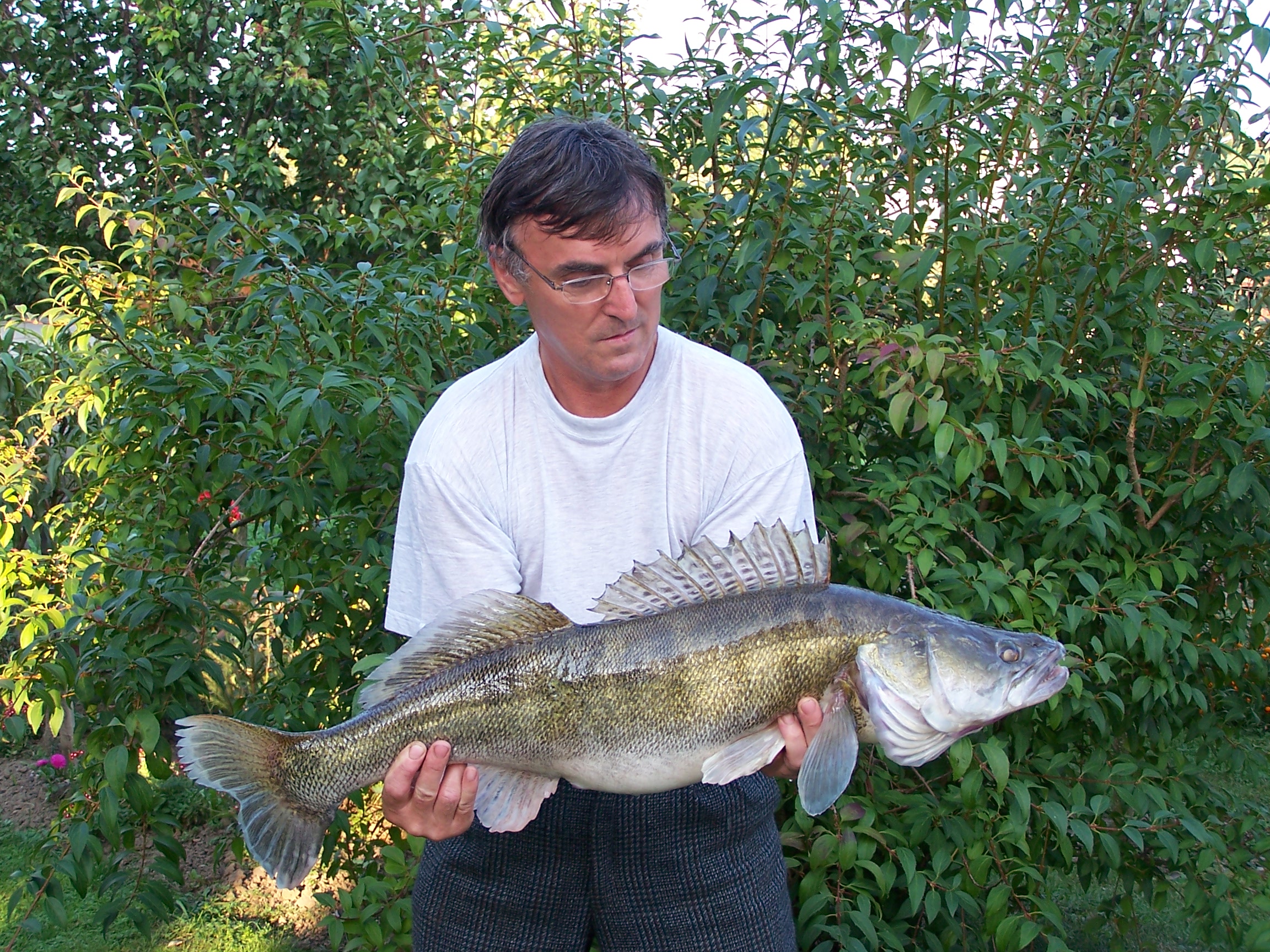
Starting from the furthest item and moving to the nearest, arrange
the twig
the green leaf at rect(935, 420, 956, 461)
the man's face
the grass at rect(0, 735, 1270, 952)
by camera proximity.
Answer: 1. the grass at rect(0, 735, 1270, 952)
2. the twig
3. the green leaf at rect(935, 420, 956, 461)
4. the man's face

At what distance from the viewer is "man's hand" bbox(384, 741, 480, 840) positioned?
216cm

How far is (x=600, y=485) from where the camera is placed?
2.33m

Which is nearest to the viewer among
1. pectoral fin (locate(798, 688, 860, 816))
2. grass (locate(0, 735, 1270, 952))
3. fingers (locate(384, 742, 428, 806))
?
pectoral fin (locate(798, 688, 860, 816))

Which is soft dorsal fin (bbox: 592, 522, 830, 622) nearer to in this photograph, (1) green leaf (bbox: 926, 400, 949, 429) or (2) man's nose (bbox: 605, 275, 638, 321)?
(2) man's nose (bbox: 605, 275, 638, 321)

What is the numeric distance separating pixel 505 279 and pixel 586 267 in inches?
12.1

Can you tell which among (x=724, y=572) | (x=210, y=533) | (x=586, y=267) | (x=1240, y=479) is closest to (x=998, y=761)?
(x=1240, y=479)

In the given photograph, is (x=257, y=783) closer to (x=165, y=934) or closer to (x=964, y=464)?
(x=964, y=464)

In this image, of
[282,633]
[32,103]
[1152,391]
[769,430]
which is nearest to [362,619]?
[282,633]

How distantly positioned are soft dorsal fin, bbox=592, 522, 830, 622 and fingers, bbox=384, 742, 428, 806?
47 cm

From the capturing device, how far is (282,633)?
11.8 feet

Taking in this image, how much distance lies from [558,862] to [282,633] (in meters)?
1.67

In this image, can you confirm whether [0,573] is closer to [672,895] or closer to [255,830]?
[255,830]

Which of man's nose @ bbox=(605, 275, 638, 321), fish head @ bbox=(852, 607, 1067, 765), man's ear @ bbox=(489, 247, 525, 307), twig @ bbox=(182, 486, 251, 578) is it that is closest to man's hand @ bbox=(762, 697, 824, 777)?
fish head @ bbox=(852, 607, 1067, 765)

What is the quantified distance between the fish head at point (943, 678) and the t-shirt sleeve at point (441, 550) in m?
0.78
